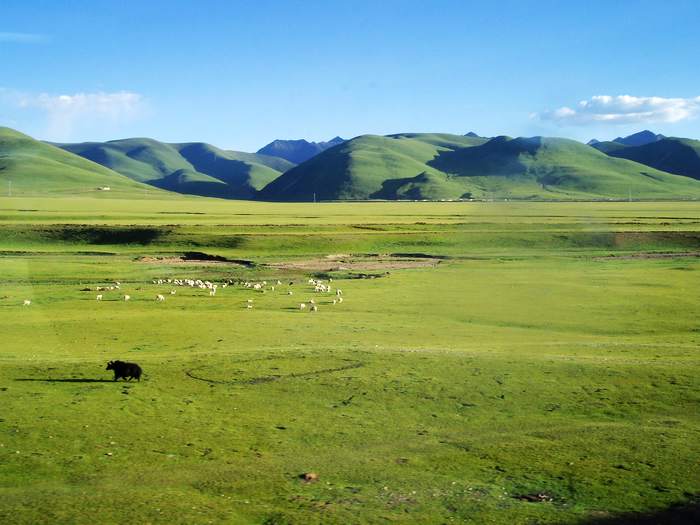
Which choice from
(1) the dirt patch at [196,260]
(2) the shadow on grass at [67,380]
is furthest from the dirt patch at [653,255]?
(2) the shadow on grass at [67,380]

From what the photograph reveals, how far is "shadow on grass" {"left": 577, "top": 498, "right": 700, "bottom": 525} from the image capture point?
40.7ft

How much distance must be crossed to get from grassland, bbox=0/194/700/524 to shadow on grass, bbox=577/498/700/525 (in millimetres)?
55

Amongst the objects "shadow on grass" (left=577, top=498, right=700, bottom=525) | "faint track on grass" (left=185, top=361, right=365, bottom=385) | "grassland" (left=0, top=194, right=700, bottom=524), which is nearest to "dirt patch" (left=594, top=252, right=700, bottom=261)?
"grassland" (left=0, top=194, right=700, bottom=524)

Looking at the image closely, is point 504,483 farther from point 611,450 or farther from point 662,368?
point 662,368

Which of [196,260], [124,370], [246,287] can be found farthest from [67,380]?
[196,260]

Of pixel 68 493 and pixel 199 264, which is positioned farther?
pixel 199 264

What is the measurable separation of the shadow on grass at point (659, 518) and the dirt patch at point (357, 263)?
152 feet

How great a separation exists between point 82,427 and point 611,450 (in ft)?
38.1

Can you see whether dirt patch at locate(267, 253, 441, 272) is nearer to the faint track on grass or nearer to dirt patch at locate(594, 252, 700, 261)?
dirt patch at locate(594, 252, 700, 261)

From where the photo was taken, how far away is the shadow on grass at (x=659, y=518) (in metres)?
12.4

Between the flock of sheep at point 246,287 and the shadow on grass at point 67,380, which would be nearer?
the shadow on grass at point 67,380

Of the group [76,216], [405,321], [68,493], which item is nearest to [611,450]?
[68,493]

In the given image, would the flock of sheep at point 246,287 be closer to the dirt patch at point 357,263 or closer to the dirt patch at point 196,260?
the dirt patch at point 357,263

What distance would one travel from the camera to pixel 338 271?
190 feet
